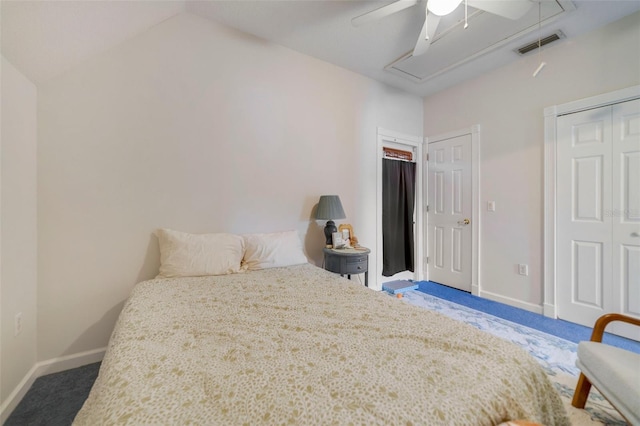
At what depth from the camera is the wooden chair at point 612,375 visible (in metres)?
1.01

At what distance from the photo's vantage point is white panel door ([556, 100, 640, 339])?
212 cm

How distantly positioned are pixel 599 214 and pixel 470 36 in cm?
203

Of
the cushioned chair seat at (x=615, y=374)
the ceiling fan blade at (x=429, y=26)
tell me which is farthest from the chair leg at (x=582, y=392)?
the ceiling fan blade at (x=429, y=26)

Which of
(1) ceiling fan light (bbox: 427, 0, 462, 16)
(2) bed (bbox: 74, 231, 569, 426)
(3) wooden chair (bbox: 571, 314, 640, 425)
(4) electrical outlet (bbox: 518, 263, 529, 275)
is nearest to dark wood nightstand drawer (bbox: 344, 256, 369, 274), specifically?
(2) bed (bbox: 74, 231, 569, 426)

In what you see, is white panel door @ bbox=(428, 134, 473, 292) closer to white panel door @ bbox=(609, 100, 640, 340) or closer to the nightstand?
white panel door @ bbox=(609, 100, 640, 340)

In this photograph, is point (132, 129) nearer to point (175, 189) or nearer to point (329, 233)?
point (175, 189)

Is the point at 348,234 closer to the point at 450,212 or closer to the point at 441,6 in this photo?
the point at 450,212

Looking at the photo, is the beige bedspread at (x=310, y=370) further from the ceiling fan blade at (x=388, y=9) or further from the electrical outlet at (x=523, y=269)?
the electrical outlet at (x=523, y=269)

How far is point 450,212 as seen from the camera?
342 centimetres

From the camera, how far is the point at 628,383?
1040mm

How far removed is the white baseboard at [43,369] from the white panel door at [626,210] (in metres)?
4.25

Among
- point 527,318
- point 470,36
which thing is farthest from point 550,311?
point 470,36

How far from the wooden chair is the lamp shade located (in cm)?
185

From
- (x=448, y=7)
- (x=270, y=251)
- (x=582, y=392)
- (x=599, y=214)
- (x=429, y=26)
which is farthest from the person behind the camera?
(x=599, y=214)
